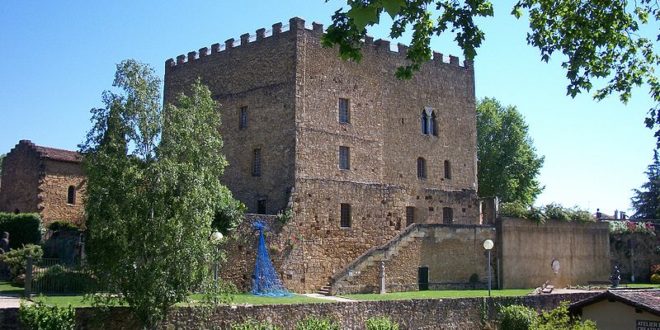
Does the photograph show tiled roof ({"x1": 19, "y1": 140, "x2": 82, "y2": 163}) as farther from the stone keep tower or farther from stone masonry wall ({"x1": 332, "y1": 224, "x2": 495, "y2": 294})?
stone masonry wall ({"x1": 332, "y1": 224, "x2": 495, "y2": 294})

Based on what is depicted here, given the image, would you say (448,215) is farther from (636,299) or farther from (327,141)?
(636,299)

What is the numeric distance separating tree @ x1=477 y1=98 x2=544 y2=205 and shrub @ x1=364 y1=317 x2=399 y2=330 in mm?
29461

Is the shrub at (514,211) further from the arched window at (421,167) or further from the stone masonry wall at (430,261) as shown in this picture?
the arched window at (421,167)

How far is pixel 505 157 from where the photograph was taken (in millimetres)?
52906

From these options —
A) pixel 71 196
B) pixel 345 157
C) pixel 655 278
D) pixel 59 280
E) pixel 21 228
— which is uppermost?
pixel 345 157

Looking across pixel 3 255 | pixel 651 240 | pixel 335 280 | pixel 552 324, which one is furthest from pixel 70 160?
pixel 651 240

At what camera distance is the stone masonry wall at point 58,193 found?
1444 inches

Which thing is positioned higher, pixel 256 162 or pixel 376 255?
pixel 256 162

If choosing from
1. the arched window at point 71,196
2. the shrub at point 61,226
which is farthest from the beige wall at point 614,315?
the arched window at point 71,196

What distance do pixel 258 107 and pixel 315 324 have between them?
1500 centimetres

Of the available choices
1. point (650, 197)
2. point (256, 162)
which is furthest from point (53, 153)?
point (650, 197)

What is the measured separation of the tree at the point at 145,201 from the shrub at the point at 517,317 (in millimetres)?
Answer: 12430

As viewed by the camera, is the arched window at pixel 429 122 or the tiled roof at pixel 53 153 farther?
the arched window at pixel 429 122

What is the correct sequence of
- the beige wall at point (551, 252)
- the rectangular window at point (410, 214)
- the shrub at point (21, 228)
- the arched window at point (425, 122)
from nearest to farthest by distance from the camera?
1. the shrub at point (21, 228)
2. the beige wall at point (551, 252)
3. the rectangular window at point (410, 214)
4. the arched window at point (425, 122)
